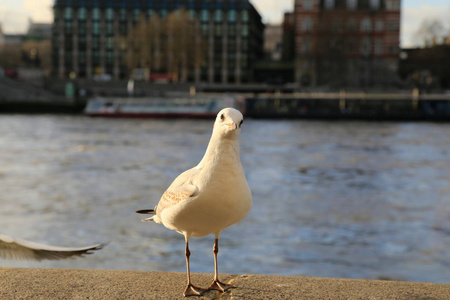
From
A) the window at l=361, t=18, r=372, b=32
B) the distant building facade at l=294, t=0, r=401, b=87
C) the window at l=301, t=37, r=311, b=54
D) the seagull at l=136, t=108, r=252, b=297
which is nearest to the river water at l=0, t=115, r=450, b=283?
the seagull at l=136, t=108, r=252, b=297

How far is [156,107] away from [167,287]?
199 ft

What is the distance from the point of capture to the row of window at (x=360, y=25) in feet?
250

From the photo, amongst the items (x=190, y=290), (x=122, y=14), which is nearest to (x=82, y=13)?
(x=122, y=14)

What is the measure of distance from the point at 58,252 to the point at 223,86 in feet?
244

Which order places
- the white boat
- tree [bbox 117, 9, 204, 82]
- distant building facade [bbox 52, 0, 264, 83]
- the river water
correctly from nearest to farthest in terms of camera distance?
1. the river water
2. the white boat
3. tree [bbox 117, 9, 204, 82]
4. distant building facade [bbox 52, 0, 264, 83]

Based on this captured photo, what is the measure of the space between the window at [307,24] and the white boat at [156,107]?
62.6 ft

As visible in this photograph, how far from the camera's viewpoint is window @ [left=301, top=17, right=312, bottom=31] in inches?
3022

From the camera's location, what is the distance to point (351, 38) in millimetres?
75875

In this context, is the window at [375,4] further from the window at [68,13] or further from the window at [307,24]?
the window at [68,13]

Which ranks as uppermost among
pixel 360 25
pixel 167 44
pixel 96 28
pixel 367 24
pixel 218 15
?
pixel 218 15

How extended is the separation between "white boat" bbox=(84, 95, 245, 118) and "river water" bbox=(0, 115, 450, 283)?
19.7m

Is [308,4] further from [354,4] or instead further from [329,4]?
[354,4]

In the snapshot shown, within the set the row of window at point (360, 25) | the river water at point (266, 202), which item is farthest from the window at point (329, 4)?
the river water at point (266, 202)

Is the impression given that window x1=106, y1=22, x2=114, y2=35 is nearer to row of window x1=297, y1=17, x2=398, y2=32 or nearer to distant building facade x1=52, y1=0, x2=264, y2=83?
distant building facade x1=52, y1=0, x2=264, y2=83
